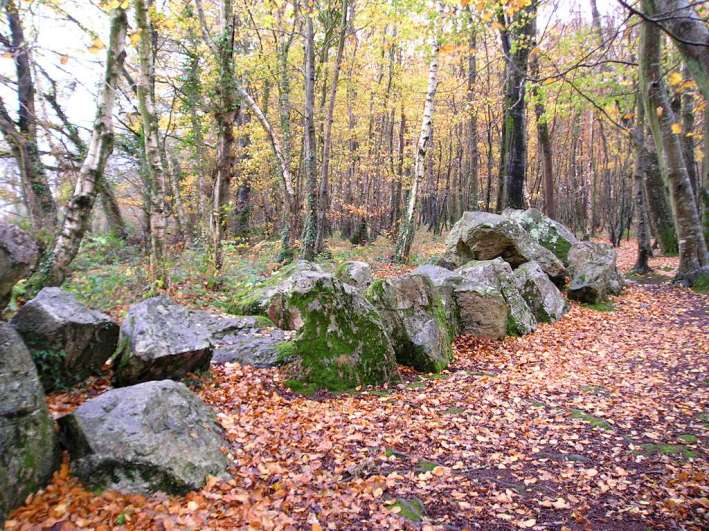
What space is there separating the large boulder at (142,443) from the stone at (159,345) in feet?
2.43

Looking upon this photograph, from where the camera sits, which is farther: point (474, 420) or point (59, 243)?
point (59, 243)

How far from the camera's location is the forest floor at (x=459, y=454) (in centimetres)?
345

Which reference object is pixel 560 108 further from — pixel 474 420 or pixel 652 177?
pixel 474 420

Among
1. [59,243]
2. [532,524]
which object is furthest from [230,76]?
[532,524]

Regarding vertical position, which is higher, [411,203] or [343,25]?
[343,25]

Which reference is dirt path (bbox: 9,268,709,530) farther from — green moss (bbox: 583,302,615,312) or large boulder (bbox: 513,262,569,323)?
green moss (bbox: 583,302,615,312)

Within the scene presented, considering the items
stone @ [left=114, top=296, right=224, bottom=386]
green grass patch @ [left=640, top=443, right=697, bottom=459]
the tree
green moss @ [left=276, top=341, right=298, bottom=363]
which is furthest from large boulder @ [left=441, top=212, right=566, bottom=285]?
stone @ [left=114, top=296, right=224, bottom=386]

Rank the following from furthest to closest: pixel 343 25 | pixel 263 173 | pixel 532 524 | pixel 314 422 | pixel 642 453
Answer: pixel 263 173 → pixel 343 25 → pixel 314 422 → pixel 642 453 → pixel 532 524

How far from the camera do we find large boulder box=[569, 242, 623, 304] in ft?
36.8

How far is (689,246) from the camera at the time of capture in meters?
11.0

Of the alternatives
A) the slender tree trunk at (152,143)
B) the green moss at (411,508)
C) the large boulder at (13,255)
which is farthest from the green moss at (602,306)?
the large boulder at (13,255)

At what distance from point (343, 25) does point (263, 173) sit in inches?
378

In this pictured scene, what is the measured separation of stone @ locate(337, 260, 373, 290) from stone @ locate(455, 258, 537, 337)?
2114mm

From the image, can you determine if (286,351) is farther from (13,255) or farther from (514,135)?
(514,135)
